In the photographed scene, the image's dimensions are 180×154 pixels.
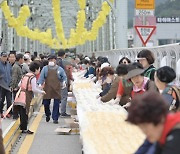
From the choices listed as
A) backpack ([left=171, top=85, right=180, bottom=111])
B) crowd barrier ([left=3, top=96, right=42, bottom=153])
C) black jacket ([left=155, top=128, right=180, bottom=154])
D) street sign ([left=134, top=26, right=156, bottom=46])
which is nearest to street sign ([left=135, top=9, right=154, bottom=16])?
street sign ([left=134, top=26, right=156, bottom=46])

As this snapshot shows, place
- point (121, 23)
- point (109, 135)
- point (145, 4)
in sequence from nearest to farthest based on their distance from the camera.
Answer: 1. point (109, 135)
2. point (145, 4)
3. point (121, 23)

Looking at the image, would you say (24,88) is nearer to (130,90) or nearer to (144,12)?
(130,90)

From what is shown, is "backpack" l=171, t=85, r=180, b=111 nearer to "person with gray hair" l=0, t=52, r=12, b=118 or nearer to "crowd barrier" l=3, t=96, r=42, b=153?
"crowd barrier" l=3, t=96, r=42, b=153

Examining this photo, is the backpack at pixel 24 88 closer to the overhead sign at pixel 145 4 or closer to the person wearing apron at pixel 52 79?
the person wearing apron at pixel 52 79

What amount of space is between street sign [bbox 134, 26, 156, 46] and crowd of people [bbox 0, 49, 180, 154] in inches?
88.4

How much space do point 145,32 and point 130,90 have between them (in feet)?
20.0

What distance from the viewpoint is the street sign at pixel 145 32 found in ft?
46.9

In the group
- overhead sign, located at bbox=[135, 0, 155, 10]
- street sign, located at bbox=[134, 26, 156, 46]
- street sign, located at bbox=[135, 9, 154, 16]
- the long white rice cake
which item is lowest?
the long white rice cake

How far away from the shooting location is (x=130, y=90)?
27.9 ft

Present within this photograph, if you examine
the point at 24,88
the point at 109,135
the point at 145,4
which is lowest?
the point at 109,135

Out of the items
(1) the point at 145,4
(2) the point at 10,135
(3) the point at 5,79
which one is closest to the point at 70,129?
(2) the point at 10,135

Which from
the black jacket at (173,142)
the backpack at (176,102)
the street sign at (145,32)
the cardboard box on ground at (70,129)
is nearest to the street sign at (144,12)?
the street sign at (145,32)

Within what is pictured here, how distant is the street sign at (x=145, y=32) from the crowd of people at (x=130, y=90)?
2.25 meters

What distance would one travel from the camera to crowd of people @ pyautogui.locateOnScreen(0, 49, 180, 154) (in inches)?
102
